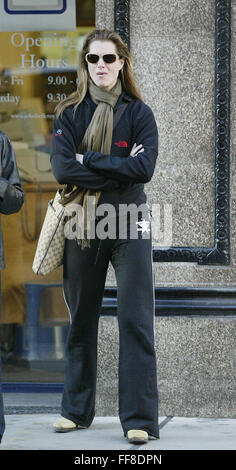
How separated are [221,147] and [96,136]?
121 centimetres

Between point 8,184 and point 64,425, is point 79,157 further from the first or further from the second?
point 64,425

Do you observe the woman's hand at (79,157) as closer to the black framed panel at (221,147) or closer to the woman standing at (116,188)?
the woman standing at (116,188)

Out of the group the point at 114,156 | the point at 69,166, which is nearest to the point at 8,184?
the point at 69,166

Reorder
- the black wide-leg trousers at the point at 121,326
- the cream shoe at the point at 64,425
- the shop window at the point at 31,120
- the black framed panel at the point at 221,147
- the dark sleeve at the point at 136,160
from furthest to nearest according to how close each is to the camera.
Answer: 1. the shop window at the point at 31,120
2. the black framed panel at the point at 221,147
3. the cream shoe at the point at 64,425
4. the black wide-leg trousers at the point at 121,326
5. the dark sleeve at the point at 136,160

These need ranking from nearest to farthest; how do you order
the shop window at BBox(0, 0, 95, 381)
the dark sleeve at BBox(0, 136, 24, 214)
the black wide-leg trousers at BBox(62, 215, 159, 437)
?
the dark sleeve at BBox(0, 136, 24, 214) < the black wide-leg trousers at BBox(62, 215, 159, 437) < the shop window at BBox(0, 0, 95, 381)

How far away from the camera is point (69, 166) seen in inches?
207

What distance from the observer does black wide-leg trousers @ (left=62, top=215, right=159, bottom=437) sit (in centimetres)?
527

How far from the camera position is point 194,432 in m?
5.68

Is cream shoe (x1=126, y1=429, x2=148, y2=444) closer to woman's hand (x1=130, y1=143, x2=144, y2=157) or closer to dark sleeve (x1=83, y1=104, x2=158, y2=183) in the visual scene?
dark sleeve (x1=83, y1=104, x2=158, y2=183)

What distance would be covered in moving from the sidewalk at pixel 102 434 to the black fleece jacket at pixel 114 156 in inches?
51.7

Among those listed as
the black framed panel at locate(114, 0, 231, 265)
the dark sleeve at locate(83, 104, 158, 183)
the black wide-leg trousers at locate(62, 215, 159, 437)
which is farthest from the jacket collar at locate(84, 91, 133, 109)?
the black framed panel at locate(114, 0, 231, 265)

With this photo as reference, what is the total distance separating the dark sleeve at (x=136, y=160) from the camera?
16.9 feet

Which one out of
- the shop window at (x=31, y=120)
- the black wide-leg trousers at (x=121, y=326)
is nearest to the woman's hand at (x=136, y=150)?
the black wide-leg trousers at (x=121, y=326)

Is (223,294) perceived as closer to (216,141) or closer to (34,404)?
(216,141)
